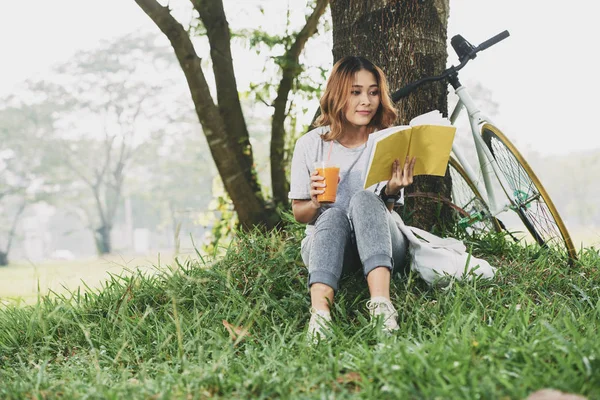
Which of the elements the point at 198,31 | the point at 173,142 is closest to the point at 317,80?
the point at 198,31

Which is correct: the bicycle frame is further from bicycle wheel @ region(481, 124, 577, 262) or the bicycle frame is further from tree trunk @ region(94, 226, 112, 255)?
tree trunk @ region(94, 226, 112, 255)

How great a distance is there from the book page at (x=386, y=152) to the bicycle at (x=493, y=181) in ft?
2.97

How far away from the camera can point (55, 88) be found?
90.1ft

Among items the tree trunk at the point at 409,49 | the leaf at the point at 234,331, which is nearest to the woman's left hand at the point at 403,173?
the leaf at the point at 234,331

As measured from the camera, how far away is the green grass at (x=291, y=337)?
1794 millimetres

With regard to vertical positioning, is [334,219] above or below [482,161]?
below

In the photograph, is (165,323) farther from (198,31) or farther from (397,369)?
(198,31)

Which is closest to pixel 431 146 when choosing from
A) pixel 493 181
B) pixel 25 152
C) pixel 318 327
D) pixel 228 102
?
pixel 318 327

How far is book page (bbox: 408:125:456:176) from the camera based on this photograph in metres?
2.54

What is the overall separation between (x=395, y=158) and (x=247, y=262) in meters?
1.09

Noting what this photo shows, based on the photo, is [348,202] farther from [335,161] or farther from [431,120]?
[431,120]

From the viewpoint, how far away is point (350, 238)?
2.73m

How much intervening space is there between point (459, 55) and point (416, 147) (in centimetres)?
118

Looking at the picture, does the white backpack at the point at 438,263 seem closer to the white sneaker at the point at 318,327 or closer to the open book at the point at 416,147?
the open book at the point at 416,147
